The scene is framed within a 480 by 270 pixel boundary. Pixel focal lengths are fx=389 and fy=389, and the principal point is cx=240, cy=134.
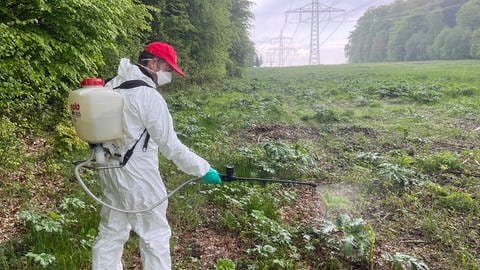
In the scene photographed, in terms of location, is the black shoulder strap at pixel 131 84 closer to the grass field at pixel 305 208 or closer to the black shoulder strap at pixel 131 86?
the black shoulder strap at pixel 131 86

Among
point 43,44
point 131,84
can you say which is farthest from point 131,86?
point 43,44

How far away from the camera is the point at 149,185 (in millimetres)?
3133

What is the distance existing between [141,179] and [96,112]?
0.63 meters

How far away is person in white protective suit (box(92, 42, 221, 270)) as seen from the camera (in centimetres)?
306

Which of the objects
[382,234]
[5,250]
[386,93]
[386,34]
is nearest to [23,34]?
[5,250]

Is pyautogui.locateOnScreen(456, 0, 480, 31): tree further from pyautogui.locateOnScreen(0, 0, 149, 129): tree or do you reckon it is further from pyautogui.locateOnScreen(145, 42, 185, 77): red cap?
pyautogui.locateOnScreen(145, 42, 185, 77): red cap

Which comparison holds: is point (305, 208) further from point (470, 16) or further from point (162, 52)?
point (470, 16)

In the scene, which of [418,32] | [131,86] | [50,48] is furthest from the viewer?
[418,32]

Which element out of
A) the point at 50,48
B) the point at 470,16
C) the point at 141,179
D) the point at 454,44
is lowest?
the point at 141,179

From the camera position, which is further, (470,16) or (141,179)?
(470,16)

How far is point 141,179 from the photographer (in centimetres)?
310

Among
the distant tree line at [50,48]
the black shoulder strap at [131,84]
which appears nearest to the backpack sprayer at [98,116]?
the black shoulder strap at [131,84]

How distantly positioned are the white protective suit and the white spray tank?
5.3 inches

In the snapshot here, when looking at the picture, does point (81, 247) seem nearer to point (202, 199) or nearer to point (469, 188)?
point (202, 199)
